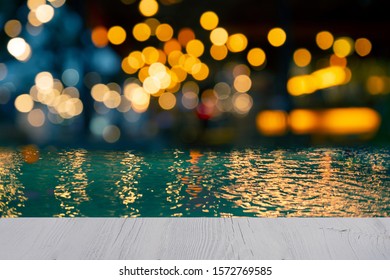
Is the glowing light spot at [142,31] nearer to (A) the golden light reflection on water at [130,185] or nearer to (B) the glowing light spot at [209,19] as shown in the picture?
(B) the glowing light spot at [209,19]

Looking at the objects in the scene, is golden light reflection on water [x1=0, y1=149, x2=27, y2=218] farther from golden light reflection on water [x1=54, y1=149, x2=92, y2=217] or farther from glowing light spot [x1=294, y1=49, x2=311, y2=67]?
glowing light spot [x1=294, y1=49, x2=311, y2=67]

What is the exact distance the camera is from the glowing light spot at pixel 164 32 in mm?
16222

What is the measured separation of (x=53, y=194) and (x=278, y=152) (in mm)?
3243

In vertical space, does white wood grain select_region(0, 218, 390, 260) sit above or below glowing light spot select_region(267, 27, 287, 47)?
below

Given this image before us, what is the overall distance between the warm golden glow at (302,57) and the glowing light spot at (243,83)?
230 cm

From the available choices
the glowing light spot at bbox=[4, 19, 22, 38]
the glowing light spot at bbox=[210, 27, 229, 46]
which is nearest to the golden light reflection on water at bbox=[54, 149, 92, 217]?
the glowing light spot at bbox=[4, 19, 22, 38]

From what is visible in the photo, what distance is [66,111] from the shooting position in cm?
1516

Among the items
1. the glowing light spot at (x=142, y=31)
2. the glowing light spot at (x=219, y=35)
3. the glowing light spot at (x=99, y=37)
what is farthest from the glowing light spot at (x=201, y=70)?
the glowing light spot at (x=99, y=37)

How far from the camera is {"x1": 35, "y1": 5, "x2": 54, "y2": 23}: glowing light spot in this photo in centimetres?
1329

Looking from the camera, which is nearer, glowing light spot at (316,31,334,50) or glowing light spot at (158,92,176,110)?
glowing light spot at (316,31,334,50)

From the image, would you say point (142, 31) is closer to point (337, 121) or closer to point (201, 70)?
point (337, 121)

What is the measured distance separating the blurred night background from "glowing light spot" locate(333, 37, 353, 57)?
3cm

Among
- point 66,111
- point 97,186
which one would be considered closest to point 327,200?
point 97,186
